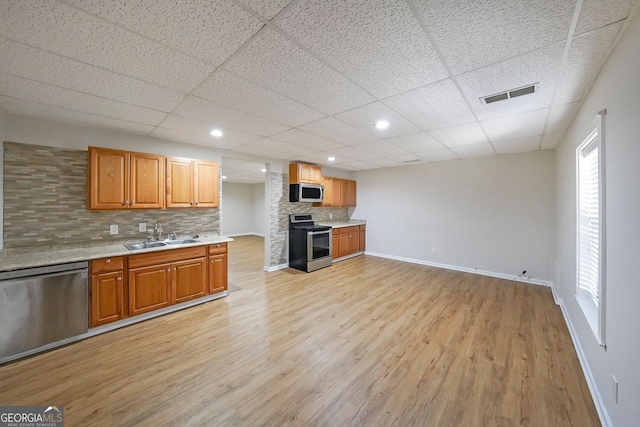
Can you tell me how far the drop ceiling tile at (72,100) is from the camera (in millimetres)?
2006

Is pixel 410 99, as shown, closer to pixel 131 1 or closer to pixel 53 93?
pixel 131 1

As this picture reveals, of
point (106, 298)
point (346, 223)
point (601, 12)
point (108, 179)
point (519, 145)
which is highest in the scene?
point (519, 145)

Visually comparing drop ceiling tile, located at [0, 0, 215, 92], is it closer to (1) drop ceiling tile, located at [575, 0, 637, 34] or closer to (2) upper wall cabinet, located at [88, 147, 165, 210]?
(2) upper wall cabinet, located at [88, 147, 165, 210]

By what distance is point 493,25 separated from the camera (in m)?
1.33

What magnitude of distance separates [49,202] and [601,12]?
4.96m

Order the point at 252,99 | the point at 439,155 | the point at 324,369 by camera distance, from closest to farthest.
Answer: the point at 324,369 < the point at 252,99 < the point at 439,155

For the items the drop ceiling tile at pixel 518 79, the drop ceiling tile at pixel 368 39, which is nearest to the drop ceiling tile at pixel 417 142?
the drop ceiling tile at pixel 518 79

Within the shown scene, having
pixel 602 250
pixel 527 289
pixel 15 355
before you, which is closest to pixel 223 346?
pixel 15 355

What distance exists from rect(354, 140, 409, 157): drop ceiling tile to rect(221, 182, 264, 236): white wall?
7066mm

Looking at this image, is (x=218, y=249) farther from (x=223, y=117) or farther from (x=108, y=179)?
(x=223, y=117)

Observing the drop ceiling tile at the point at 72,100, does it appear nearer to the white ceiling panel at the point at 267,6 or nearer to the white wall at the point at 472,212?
the white ceiling panel at the point at 267,6

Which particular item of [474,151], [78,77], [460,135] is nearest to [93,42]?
[78,77]

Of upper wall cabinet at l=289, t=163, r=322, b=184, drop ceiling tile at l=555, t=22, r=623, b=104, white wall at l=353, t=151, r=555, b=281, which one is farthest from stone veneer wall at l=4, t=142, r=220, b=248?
white wall at l=353, t=151, r=555, b=281

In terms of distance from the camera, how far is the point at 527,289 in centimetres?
416
